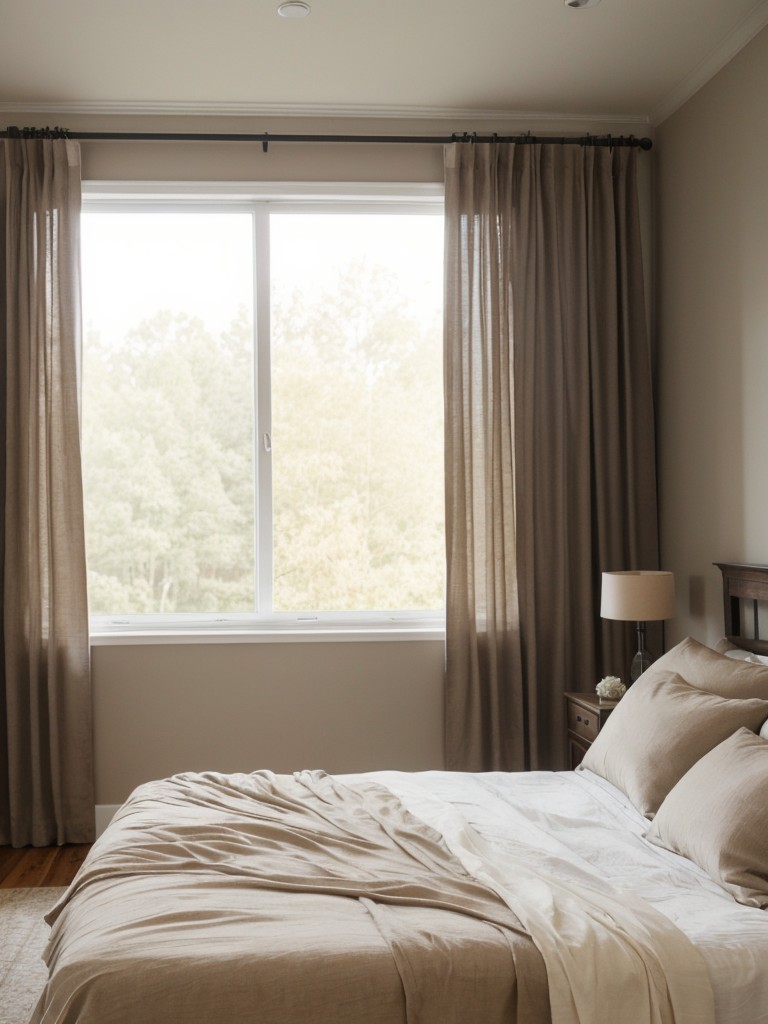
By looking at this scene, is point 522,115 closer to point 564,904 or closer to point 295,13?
point 295,13

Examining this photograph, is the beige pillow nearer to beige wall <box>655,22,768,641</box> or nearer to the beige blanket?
beige wall <box>655,22,768,641</box>

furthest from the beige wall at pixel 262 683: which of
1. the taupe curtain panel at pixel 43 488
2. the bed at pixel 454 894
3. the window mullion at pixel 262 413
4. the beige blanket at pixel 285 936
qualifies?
the beige blanket at pixel 285 936

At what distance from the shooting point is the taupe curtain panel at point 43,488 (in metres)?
4.15

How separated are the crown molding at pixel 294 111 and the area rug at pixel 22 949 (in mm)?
3318

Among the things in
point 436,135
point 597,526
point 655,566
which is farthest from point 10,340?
point 655,566

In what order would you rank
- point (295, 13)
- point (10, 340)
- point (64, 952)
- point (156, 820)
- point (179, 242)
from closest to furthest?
point (64, 952)
point (156, 820)
point (295, 13)
point (10, 340)
point (179, 242)

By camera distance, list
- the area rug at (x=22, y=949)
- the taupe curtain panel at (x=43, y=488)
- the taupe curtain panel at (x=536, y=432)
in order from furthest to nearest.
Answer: the taupe curtain panel at (x=536, y=432), the taupe curtain panel at (x=43, y=488), the area rug at (x=22, y=949)

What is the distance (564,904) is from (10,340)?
3.35m

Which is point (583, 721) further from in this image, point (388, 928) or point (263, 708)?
point (388, 928)

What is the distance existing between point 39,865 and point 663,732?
8.74ft

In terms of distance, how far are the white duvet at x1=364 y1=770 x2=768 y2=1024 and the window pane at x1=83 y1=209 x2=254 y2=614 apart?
1954mm

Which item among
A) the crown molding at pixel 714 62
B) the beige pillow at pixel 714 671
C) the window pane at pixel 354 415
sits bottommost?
the beige pillow at pixel 714 671

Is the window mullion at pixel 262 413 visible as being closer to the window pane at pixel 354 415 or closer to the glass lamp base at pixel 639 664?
the window pane at pixel 354 415

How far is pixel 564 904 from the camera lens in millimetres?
2000
